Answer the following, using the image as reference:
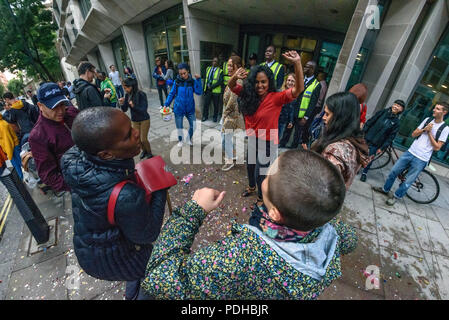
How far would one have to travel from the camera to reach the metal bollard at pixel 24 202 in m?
2.29

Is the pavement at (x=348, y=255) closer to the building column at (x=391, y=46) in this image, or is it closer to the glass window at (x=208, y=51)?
the building column at (x=391, y=46)

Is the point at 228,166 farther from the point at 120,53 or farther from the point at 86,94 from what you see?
the point at 120,53

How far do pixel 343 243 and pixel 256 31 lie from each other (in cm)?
1034

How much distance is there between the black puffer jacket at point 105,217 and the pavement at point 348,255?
1121mm

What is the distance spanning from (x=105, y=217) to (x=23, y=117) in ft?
13.9

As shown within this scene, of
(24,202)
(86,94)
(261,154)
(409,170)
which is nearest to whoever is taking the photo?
(24,202)

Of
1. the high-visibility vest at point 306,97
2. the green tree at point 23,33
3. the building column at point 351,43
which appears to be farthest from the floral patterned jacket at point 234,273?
the green tree at point 23,33

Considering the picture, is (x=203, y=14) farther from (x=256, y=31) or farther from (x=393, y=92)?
(x=393, y=92)

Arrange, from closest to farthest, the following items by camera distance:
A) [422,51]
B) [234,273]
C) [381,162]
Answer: [234,273] < [422,51] < [381,162]

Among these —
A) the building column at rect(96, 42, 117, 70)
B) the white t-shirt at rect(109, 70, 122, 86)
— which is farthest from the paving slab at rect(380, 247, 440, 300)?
the building column at rect(96, 42, 117, 70)

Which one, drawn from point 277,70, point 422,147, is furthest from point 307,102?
point 422,147

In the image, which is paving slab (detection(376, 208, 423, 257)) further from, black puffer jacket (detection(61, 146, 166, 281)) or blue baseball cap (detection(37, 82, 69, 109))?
blue baseball cap (detection(37, 82, 69, 109))

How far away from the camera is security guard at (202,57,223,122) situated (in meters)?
6.75

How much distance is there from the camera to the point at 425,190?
13.6 feet
